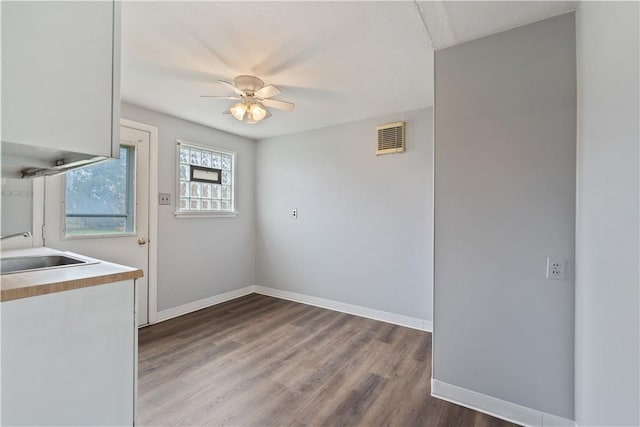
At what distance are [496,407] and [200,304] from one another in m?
3.28

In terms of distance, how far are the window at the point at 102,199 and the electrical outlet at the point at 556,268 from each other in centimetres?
352

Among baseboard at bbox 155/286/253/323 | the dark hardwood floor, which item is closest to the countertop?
the dark hardwood floor

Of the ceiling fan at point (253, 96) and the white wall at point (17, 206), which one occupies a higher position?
the ceiling fan at point (253, 96)

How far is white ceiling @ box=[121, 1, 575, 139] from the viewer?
157cm

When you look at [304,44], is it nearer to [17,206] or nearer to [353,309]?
[17,206]

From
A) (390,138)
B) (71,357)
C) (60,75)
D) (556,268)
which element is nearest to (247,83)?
(60,75)

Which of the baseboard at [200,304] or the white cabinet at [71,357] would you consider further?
the baseboard at [200,304]

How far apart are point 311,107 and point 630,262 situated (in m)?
2.78

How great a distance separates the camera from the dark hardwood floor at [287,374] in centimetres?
176

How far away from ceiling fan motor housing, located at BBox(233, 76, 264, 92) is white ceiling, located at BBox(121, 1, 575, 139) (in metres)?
0.07

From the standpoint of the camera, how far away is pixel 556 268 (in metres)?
1.61

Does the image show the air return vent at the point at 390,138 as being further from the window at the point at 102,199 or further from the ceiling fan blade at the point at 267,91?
the window at the point at 102,199

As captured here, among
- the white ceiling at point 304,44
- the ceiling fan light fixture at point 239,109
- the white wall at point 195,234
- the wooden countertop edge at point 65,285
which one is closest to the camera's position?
the wooden countertop edge at point 65,285

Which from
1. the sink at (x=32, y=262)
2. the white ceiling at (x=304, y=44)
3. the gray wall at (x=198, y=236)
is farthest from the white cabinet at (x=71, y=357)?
the gray wall at (x=198, y=236)
